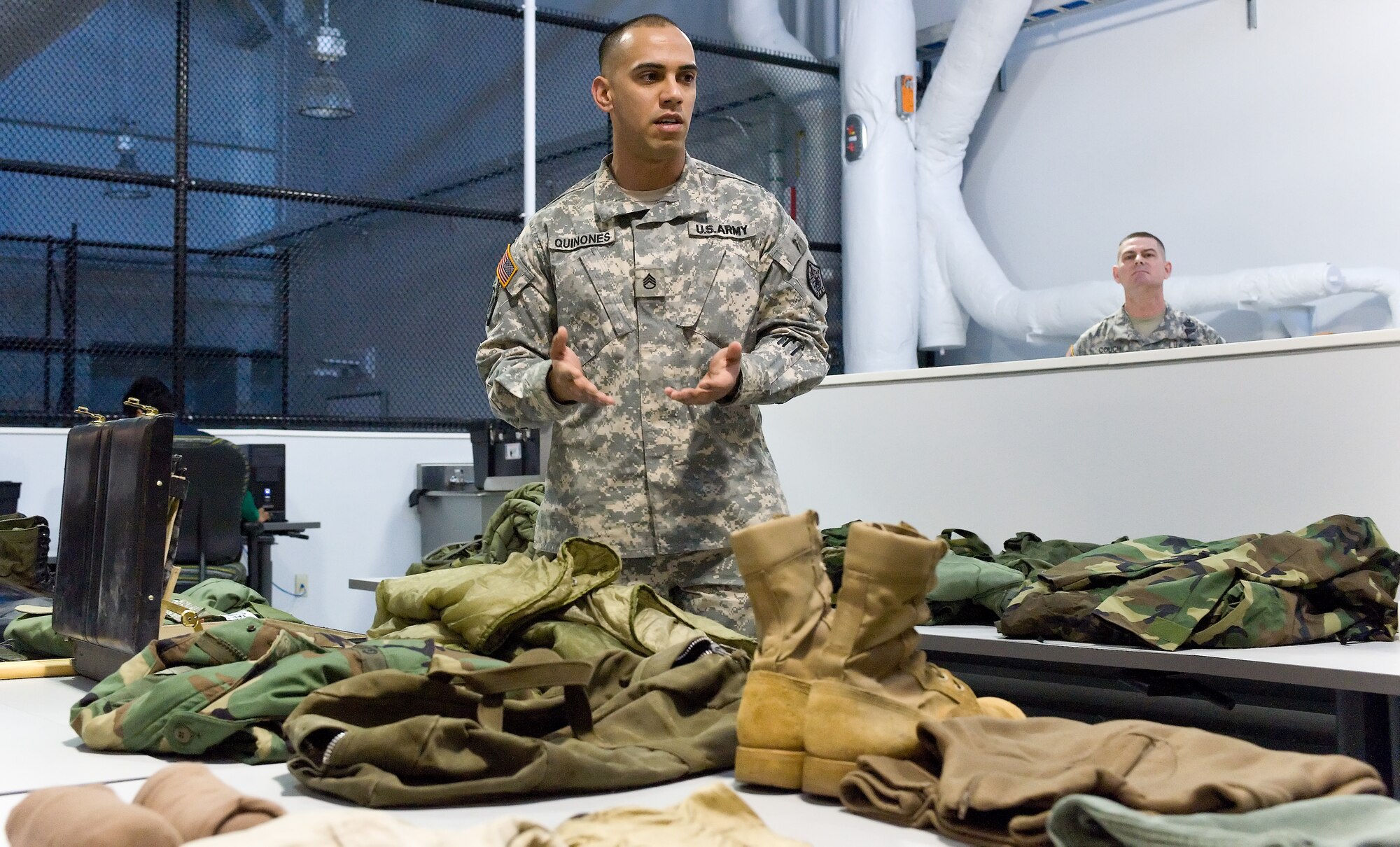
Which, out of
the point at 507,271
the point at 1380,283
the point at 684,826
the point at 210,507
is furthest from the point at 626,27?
the point at 1380,283

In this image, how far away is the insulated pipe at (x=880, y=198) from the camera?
657cm

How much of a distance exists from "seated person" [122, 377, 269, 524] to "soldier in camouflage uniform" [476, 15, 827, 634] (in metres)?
2.48

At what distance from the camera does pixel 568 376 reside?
1.80 m

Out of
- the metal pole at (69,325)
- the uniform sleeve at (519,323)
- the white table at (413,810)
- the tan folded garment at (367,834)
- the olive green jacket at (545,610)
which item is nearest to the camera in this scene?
the tan folded garment at (367,834)

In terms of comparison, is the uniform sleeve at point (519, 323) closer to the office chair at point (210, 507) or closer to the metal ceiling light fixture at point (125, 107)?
the office chair at point (210, 507)

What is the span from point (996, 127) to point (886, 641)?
6530 millimetres

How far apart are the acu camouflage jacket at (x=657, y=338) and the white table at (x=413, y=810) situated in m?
0.88

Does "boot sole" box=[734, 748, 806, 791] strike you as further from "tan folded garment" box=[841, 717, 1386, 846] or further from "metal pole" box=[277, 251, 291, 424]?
"metal pole" box=[277, 251, 291, 424]

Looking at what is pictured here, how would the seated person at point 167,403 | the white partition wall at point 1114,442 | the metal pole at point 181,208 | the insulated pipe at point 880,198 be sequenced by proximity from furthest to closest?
the insulated pipe at point 880,198 < the metal pole at point 181,208 < the seated person at point 167,403 < the white partition wall at point 1114,442

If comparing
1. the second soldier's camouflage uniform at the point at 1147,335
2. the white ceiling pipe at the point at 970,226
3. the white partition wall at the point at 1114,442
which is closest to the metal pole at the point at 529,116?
the white partition wall at the point at 1114,442

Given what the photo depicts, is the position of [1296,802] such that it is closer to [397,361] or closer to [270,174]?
[397,361]

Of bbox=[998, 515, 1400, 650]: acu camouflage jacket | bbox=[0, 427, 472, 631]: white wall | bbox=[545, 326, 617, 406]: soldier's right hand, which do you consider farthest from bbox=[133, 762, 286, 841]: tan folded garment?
bbox=[0, 427, 472, 631]: white wall

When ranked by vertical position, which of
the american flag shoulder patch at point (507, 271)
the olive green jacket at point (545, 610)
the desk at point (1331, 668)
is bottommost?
the desk at point (1331, 668)

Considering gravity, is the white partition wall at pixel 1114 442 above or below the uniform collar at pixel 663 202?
below
